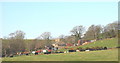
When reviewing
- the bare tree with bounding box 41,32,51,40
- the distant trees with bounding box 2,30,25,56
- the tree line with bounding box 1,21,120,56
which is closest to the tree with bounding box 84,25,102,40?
the tree line with bounding box 1,21,120,56

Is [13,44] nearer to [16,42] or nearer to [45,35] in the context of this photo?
[16,42]

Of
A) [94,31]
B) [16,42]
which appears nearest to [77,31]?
[94,31]

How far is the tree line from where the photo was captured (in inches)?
1369

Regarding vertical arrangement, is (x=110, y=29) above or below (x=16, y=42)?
above

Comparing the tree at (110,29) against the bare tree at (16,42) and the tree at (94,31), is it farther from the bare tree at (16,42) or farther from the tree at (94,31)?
the bare tree at (16,42)

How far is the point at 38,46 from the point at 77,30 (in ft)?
67.5

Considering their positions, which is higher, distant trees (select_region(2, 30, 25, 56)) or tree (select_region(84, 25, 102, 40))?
tree (select_region(84, 25, 102, 40))

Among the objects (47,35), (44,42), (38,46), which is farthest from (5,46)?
(47,35)

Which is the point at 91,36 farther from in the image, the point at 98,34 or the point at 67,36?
the point at 67,36

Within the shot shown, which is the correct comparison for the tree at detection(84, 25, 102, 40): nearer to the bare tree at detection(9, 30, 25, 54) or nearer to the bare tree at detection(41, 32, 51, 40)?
the bare tree at detection(41, 32, 51, 40)

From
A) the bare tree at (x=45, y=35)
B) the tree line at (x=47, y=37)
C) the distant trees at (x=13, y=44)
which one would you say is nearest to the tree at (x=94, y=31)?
the tree line at (x=47, y=37)

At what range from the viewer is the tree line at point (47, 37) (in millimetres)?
34781

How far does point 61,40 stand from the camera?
70.7 metres

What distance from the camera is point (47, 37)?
54.5 meters
